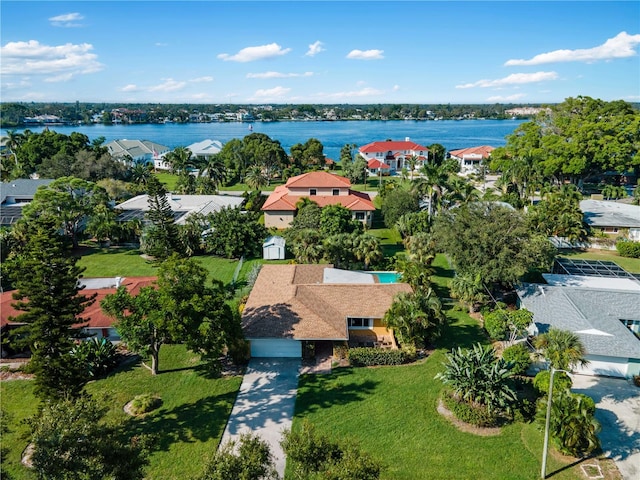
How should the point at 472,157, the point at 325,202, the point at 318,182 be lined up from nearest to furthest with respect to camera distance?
the point at 325,202, the point at 318,182, the point at 472,157

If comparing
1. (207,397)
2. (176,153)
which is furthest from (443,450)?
(176,153)

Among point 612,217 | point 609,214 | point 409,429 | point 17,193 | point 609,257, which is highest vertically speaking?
point 17,193

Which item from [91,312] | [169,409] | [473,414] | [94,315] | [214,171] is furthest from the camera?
[214,171]

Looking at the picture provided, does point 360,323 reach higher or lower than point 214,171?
lower

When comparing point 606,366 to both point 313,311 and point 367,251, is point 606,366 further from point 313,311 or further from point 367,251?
point 367,251

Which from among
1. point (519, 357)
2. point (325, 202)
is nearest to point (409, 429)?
point (519, 357)
